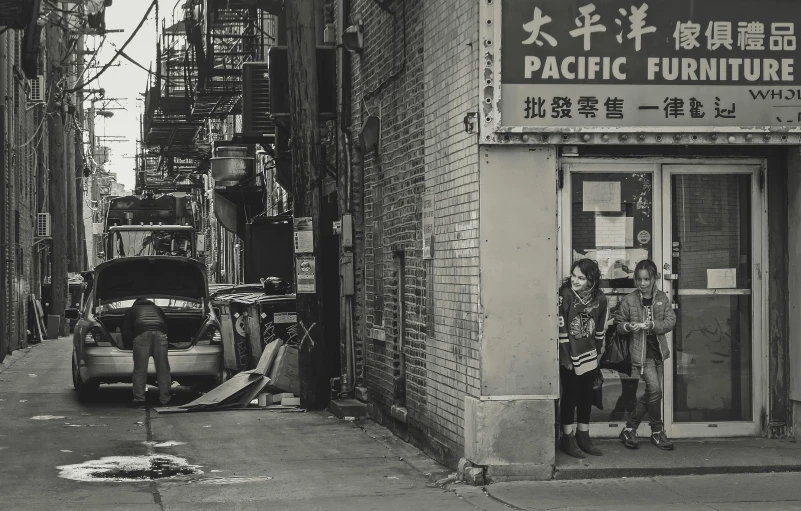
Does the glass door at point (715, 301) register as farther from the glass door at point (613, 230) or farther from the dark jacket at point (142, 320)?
the dark jacket at point (142, 320)

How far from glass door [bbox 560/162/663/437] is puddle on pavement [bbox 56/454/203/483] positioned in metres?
3.45

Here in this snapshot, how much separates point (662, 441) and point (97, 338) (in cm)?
883

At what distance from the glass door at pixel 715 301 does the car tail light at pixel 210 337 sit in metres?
7.95

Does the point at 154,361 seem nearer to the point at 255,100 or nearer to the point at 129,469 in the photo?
the point at 255,100

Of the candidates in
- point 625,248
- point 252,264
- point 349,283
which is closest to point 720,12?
point 625,248

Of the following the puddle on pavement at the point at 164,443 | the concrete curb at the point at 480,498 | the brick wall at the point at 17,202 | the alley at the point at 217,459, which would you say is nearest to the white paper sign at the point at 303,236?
the alley at the point at 217,459

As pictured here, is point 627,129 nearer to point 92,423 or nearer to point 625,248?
point 625,248

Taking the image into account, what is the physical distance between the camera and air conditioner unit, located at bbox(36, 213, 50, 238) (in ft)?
111

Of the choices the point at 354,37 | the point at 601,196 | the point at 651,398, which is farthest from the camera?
the point at 354,37

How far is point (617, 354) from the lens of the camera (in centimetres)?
930

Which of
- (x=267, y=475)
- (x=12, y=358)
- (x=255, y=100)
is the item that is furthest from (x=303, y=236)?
(x=12, y=358)

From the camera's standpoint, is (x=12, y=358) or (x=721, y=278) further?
(x=12, y=358)

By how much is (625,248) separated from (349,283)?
5452 millimetres

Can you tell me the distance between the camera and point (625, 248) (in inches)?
373
